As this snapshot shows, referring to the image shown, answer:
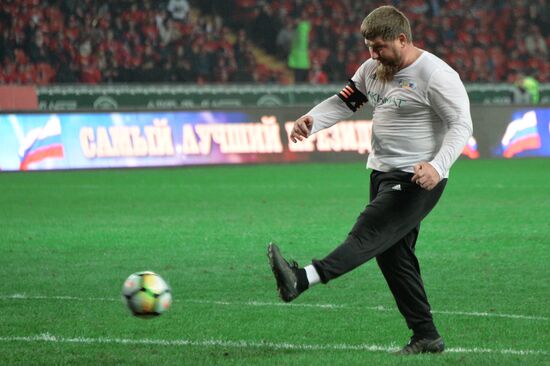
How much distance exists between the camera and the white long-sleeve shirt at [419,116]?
20.6 ft

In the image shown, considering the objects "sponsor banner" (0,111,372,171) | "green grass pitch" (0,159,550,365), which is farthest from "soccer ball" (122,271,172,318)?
"sponsor banner" (0,111,372,171)

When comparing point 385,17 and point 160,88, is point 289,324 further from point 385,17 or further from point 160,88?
point 160,88

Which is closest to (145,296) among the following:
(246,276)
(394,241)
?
(394,241)

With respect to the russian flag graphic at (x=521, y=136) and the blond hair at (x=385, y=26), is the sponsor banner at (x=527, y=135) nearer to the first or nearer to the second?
the russian flag graphic at (x=521, y=136)

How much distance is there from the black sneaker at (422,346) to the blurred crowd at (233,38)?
79.7 ft

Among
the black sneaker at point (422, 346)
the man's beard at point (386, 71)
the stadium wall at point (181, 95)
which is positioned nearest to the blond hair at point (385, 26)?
the man's beard at point (386, 71)

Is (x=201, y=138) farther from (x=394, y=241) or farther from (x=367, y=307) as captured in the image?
(x=394, y=241)

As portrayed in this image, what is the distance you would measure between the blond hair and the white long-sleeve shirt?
0.24 meters

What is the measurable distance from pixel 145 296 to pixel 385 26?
7.01ft

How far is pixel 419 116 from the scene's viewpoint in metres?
6.50

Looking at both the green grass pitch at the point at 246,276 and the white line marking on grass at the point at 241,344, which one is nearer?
the white line marking on grass at the point at 241,344

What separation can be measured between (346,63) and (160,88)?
23.9 feet

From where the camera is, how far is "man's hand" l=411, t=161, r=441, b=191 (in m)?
6.07

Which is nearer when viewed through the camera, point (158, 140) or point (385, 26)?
point (385, 26)
